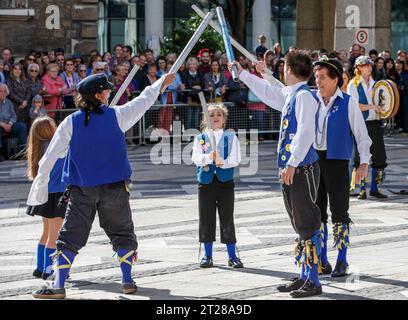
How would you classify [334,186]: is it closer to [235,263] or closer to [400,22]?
[235,263]

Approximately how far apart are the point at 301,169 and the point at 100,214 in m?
1.56

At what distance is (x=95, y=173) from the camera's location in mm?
10328

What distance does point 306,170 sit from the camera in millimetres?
10469

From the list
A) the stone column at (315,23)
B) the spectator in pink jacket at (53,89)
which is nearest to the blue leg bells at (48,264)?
the spectator in pink jacket at (53,89)

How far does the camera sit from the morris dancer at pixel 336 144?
11367mm

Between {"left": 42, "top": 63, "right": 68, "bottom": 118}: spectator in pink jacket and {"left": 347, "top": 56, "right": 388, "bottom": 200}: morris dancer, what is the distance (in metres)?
7.22

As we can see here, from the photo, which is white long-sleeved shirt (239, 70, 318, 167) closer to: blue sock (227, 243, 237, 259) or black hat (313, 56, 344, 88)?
black hat (313, 56, 344, 88)

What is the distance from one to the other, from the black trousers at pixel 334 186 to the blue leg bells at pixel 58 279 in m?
2.25

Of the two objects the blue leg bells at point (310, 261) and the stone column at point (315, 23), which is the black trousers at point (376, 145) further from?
the stone column at point (315, 23)

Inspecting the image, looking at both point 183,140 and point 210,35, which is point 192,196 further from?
point 210,35

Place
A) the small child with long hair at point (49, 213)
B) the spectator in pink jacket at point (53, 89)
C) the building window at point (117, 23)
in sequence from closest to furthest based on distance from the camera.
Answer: the small child with long hair at point (49, 213) < the spectator in pink jacket at point (53, 89) < the building window at point (117, 23)

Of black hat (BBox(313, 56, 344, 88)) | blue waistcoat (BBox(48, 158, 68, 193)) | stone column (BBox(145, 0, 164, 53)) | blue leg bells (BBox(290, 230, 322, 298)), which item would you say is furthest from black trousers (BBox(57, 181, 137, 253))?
stone column (BBox(145, 0, 164, 53))

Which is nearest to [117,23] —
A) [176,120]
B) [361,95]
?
[176,120]
